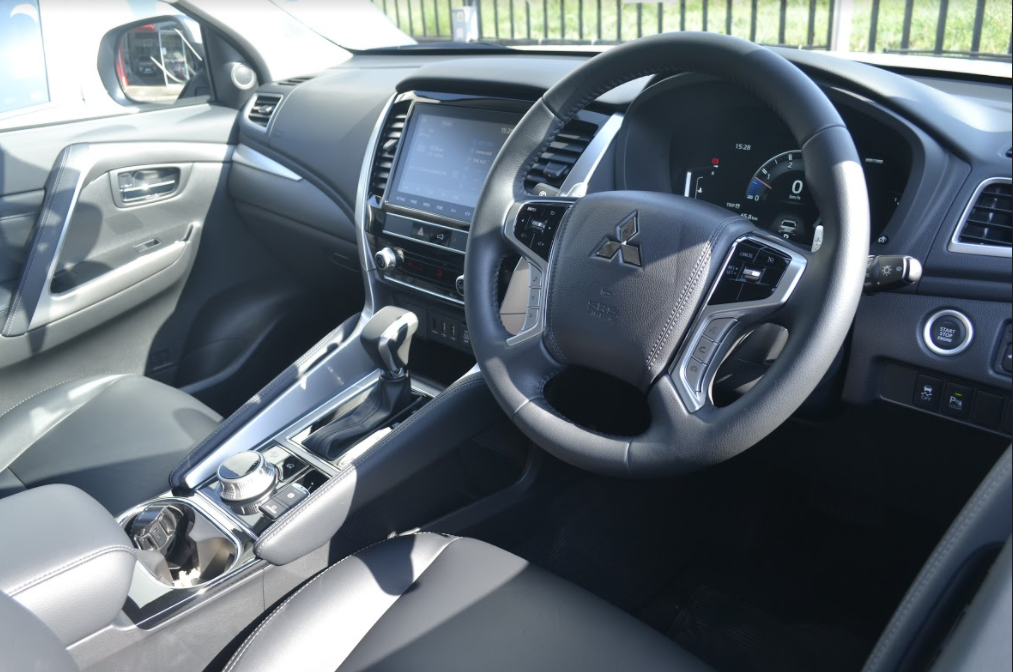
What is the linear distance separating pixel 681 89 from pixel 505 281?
0.45 m

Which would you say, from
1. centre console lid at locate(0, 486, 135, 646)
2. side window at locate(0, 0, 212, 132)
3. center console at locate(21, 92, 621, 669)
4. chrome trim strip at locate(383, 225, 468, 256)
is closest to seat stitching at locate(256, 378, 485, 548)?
center console at locate(21, 92, 621, 669)

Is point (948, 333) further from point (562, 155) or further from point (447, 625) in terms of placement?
point (447, 625)

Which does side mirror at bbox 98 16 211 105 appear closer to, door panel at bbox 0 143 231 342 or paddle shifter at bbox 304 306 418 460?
door panel at bbox 0 143 231 342

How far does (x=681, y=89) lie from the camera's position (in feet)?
4.55

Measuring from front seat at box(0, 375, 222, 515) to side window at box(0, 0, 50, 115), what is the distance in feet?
2.70

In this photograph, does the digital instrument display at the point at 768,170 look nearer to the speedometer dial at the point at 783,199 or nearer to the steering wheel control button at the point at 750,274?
the speedometer dial at the point at 783,199

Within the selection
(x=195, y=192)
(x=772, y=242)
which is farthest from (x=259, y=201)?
(x=772, y=242)

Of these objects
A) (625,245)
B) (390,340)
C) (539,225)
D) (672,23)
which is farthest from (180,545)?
(672,23)

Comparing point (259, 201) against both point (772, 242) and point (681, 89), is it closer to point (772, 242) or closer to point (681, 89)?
point (681, 89)

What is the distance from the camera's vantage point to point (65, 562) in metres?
1.10

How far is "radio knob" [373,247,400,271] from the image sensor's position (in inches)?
76.5

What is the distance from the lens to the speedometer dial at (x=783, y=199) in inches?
52.2

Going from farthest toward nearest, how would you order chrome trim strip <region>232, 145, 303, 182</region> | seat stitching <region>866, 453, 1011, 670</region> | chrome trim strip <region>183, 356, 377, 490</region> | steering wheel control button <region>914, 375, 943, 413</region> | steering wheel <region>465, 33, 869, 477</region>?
chrome trim strip <region>232, 145, 303, 182</region> < chrome trim strip <region>183, 356, 377, 490</region> < steering wheel control button <region>914, 375, 943, 413</region> < steering wheel <region>465, 33, 869, 477</region> < seat stitching <region>866, 453, 1011, 670</region>

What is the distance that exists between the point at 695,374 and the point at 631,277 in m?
0.16
